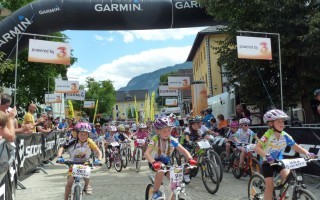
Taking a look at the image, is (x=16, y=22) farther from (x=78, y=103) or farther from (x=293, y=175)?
(x=78, y=103)

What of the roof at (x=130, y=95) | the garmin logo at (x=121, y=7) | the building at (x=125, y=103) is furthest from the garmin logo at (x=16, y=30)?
the roof at (x=130, y=95)

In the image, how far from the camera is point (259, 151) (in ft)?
19.5

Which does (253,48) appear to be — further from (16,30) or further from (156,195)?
(16,30)

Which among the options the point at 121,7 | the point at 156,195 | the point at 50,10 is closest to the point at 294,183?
the point at 156,195

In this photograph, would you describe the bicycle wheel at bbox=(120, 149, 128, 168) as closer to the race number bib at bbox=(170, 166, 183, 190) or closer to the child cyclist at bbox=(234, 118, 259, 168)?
the child cyclist at bbox=(234, 118, 259, 168)

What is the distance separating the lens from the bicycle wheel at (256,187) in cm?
653

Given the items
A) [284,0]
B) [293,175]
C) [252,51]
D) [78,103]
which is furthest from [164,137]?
[78,103]

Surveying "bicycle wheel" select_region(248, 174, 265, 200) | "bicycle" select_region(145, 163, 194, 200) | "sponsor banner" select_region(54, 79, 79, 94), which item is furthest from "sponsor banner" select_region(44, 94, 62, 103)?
"bicycle" select_region(145, 163, 194, 200)

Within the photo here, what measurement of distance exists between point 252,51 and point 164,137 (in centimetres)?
764

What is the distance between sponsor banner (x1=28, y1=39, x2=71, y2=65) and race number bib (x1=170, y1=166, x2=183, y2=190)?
9210mm

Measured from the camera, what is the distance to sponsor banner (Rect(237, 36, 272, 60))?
12844 millimetres

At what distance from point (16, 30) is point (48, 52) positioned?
183cm

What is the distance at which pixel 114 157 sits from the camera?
14.0m

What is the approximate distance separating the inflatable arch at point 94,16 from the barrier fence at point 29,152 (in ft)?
13.5
